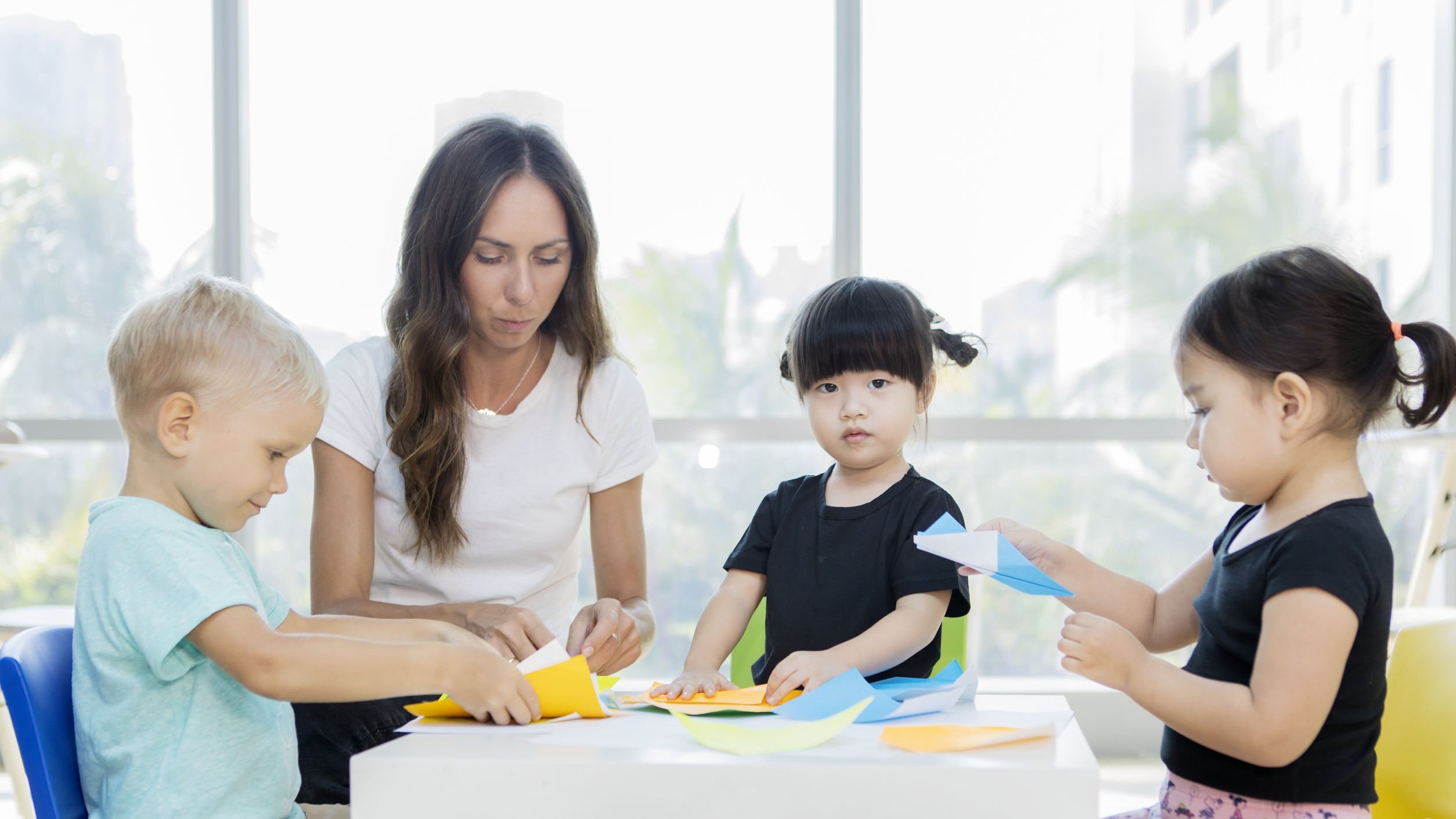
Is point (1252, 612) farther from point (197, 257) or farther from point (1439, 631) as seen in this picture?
point (197, 257)

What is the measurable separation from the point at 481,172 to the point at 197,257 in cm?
169

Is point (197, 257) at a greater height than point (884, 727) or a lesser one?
greater

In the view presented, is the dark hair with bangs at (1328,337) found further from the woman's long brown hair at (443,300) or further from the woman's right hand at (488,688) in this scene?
the woman's long brown hair at (443,300)

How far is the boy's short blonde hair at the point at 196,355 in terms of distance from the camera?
41.4 inches

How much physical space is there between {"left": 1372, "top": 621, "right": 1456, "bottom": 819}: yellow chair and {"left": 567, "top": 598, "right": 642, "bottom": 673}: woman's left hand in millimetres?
851

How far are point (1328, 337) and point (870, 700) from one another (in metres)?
0.60

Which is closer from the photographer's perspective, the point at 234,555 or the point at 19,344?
the point at 234,555

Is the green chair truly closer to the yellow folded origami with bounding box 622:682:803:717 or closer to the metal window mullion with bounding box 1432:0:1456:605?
the yellow folded origami with bounding box 622:682:803:717

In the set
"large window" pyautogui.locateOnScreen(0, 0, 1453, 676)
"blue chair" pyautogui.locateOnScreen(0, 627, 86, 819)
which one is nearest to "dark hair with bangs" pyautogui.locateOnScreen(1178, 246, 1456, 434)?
"blue chair" pyautogui.locateOnScreen(0, 627, 86, 819)

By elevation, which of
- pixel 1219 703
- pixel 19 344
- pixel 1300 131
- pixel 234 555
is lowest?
pixel 1219 703

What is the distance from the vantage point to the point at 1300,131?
112 inches

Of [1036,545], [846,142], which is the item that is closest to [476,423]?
[1036,545]

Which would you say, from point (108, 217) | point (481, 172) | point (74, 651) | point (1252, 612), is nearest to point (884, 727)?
point (1252, 612)

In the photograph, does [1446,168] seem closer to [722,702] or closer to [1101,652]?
[1101,652]
